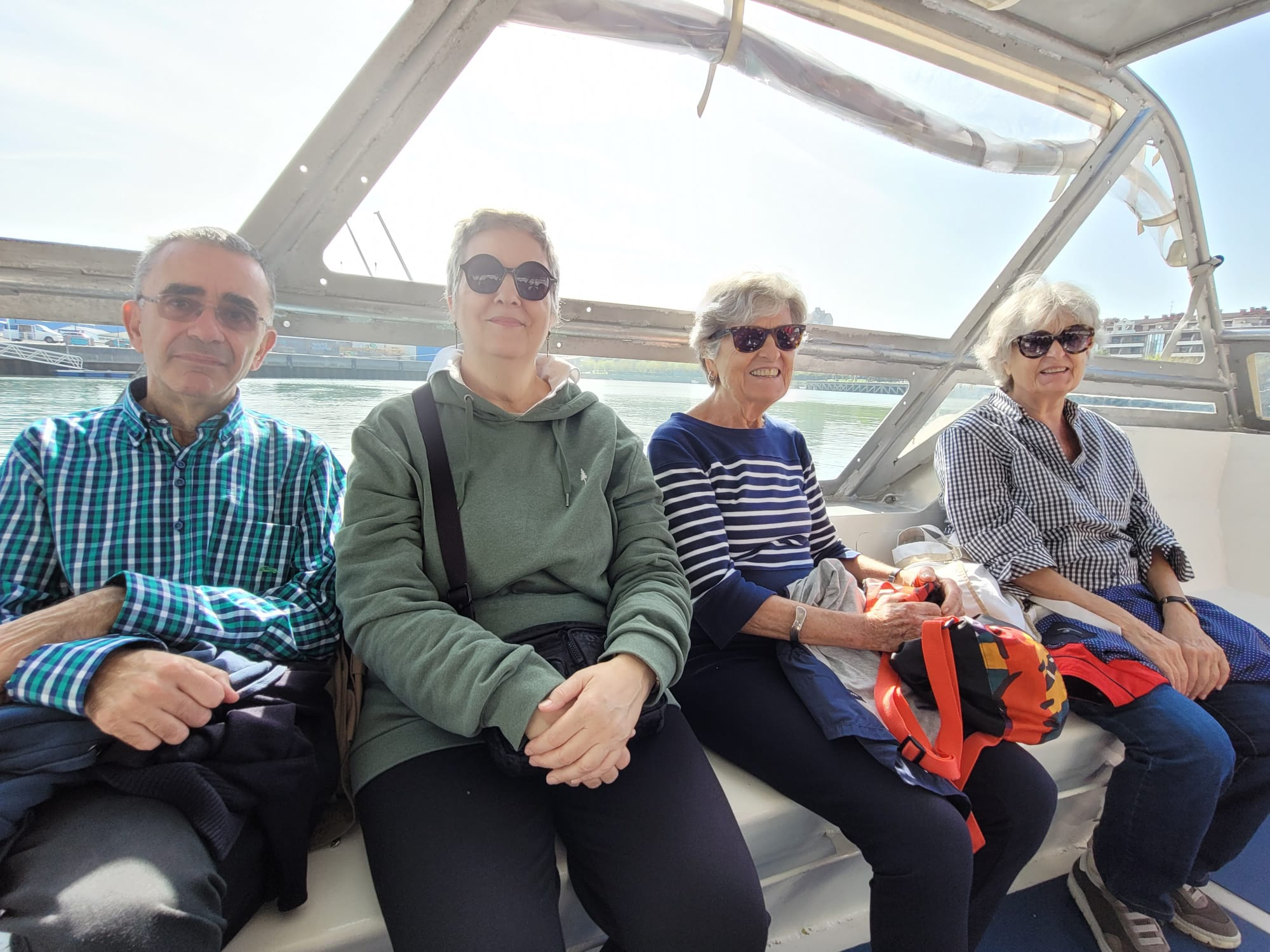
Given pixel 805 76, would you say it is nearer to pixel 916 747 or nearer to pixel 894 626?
pixel 894 626

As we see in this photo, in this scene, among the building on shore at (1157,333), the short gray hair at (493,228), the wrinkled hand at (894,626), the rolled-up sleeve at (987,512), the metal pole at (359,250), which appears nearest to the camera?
the short gray hair at (493,228)

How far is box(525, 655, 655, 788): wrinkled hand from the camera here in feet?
3.75

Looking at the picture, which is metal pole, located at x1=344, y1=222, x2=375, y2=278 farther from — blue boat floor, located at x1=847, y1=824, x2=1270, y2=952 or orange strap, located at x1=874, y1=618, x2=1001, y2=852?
blue boat floor, located at x1=847, y1=824, x2=1270, y2=952

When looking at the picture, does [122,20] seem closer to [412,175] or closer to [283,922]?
→ [412,175]

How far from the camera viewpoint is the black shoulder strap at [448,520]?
139cm

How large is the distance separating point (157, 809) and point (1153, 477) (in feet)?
15.0

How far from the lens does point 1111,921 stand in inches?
68.8

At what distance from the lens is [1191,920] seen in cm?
179

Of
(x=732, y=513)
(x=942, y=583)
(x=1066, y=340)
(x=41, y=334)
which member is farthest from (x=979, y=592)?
(x=41, y=334)

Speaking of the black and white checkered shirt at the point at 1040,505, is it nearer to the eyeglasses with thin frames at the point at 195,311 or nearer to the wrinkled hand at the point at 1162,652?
the wrinkled hand at the point at 1162,652

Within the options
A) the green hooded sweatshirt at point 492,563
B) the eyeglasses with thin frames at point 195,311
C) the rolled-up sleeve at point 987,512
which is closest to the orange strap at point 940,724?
the green hooded sweatshirt at point 492,563

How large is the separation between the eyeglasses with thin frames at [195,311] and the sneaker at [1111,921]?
2743mm

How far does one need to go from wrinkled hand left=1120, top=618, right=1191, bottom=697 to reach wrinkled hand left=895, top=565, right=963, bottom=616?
0.61 metres

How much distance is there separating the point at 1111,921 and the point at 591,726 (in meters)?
1.68
